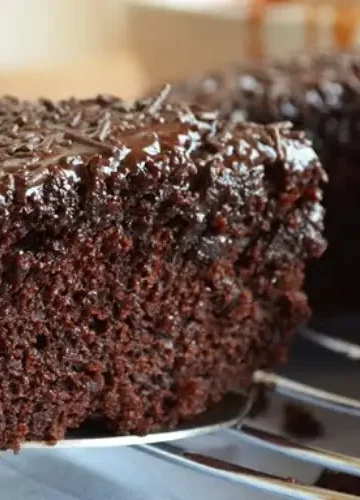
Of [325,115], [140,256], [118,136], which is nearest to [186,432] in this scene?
[140,256]

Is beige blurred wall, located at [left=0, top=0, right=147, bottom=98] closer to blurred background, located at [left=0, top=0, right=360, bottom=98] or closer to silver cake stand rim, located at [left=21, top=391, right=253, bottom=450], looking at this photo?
blurred background, located at [left=0, top=0, right=360, bottom=98]

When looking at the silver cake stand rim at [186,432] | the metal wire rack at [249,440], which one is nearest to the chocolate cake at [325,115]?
the metal wire rack at [249,440]

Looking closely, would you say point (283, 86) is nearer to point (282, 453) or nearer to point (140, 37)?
point (282, 453)

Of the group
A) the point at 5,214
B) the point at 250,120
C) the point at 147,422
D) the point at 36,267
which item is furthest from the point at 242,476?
the point at 250,120

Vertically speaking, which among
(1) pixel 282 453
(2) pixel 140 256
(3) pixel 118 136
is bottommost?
(1) pixel 282 453

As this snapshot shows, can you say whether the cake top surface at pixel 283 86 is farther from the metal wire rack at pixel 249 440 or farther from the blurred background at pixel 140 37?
the blurred background at pixel 140 37

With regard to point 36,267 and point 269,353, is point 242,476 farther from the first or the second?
point 36,267
